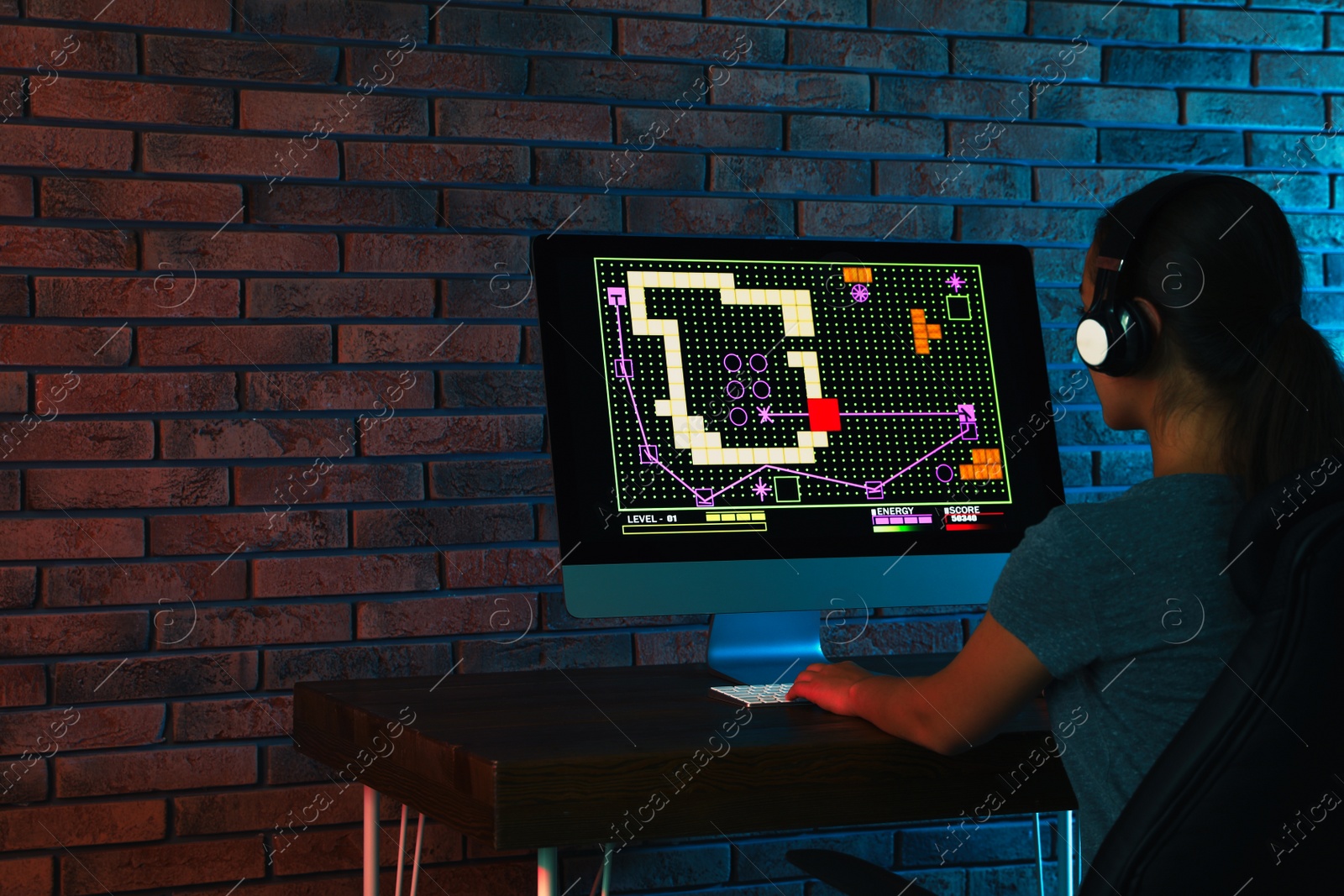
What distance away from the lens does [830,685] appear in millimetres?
1432

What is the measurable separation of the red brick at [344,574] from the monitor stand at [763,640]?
0.70 m

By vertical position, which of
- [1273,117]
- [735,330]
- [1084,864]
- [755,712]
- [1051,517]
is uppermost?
[1273,117]

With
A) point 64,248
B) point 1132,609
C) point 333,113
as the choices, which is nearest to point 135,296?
point 64,248

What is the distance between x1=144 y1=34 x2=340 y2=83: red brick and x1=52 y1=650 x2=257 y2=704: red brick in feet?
3.23

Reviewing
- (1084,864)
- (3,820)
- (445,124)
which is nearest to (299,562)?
(3,820)

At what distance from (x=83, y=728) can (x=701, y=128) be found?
1.51 metres

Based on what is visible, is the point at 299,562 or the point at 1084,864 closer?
the point at 1084,864

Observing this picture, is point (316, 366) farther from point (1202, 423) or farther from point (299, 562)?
point (1202, 423)

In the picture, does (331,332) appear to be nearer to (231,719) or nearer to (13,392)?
(13,392)

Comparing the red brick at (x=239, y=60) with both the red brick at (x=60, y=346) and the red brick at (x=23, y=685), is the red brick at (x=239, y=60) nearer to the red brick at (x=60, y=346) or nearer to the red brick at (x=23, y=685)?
the red brick at (x=60, y=346)

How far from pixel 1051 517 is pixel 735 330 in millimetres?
630

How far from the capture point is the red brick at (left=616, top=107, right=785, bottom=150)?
236 cm

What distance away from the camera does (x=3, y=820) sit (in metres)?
1.99

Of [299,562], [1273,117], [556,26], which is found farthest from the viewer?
[1273,117]
